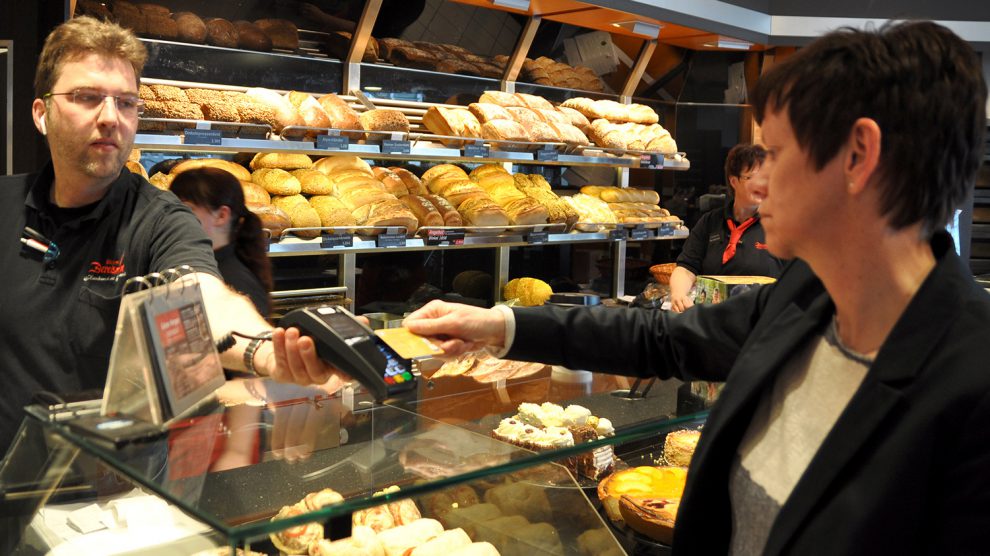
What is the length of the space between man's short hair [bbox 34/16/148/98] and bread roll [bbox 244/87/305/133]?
142 centimetres

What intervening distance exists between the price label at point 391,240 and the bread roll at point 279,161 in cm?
54

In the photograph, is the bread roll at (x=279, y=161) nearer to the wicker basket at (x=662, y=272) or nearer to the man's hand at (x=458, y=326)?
the wicker basket at (x=662, y=272)

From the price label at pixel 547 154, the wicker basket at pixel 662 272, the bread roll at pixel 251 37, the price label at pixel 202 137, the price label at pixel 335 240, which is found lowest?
the wicker basket at pixel 662 272

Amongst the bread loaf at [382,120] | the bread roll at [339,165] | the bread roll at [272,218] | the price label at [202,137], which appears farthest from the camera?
the bread roll at [339,165]

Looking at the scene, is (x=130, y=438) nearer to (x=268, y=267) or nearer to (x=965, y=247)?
(x=268, y=267)

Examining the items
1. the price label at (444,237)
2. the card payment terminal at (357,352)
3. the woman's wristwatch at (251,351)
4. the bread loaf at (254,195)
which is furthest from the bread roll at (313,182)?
the card payment terminal at (357,352)

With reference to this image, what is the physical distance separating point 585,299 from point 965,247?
4.39m

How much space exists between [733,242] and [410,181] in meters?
1.59

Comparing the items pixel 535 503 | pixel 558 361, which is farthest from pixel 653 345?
pixel 535 503

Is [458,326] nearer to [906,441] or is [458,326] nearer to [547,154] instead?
[906,441]

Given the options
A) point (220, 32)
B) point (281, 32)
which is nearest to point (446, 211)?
point (281, 32)

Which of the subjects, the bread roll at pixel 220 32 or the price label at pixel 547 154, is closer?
the bread roll at pixel 220 32

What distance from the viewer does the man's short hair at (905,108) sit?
999mm

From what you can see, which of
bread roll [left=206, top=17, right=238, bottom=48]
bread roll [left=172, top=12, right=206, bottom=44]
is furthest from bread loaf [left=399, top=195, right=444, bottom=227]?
bread roll [left=172, top=12, right=206, bottom=44]
